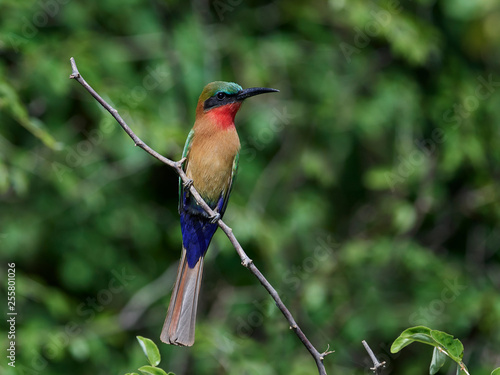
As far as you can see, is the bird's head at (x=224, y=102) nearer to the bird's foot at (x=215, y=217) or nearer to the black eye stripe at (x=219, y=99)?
the black eye stripe at (x=219, y=99)

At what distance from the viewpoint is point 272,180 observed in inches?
206

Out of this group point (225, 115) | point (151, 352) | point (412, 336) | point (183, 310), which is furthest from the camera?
point (225, 115)

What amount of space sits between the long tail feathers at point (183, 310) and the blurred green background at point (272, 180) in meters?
1.13

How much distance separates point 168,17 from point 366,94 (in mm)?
1682

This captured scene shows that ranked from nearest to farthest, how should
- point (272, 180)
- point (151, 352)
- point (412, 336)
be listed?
point (412, 336), point (151, 352), point (272, 180)

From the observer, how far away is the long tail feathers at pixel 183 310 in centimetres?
277

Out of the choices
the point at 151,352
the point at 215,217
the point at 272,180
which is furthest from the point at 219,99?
the point at 151,352

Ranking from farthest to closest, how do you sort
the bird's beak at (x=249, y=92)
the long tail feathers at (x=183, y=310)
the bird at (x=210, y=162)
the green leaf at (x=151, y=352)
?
the bird at (x=210, y=162)
the bird's beak at (x=249, y=92)
the long tail feathers at (x=183, y=310)
the green leaf at (x=151, y=352)

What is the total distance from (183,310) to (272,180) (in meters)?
2.47

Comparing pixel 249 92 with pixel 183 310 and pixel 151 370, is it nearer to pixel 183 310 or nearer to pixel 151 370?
pixel 183 310

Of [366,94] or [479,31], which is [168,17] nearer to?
[366,94]

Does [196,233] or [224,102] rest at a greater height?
[224,102]

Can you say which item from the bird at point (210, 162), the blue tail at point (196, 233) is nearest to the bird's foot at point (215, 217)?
the bird at point (210, 162)

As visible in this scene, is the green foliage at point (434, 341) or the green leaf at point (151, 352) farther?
the green leaf at point (151, 352)
